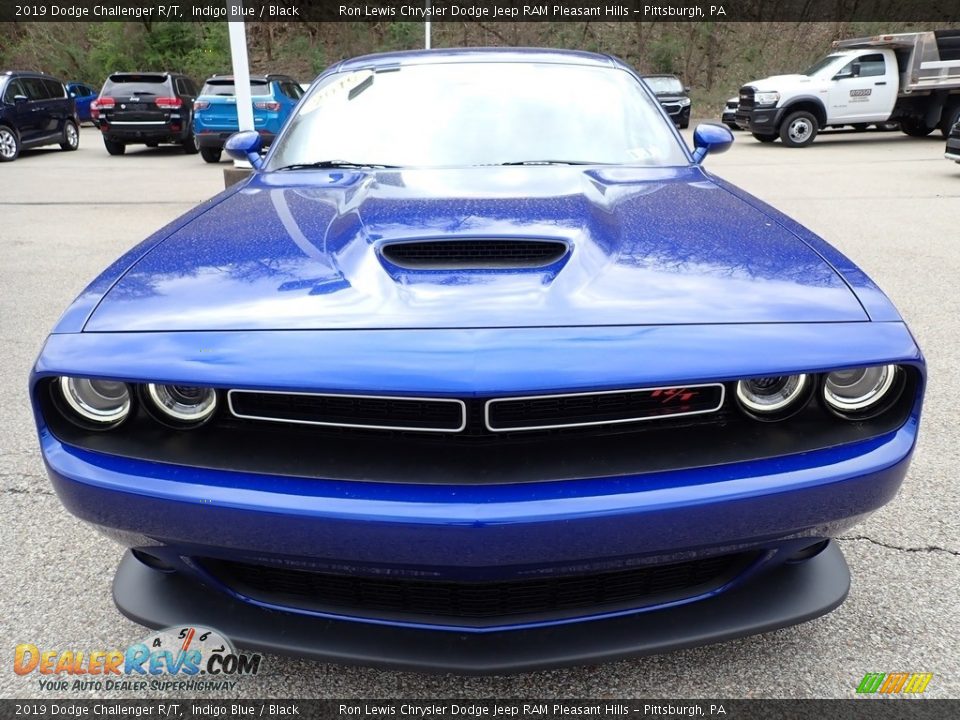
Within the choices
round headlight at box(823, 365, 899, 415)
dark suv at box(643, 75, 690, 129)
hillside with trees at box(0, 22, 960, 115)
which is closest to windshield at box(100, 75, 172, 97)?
dark suv at box(643, 75, 690, 129)

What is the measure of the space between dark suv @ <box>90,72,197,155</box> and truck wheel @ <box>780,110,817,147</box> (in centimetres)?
1233

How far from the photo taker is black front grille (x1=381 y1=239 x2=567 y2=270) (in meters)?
1.70

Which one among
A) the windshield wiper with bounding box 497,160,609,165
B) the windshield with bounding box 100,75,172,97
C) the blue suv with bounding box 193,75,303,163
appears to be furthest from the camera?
the windshield with bounding box 100,75,172,97

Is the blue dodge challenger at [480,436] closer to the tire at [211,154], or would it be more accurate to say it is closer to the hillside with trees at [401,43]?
the tire at [211,154]

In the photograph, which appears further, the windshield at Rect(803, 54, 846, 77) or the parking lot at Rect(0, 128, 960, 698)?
the windshield at Rect(803, 54, 846, 77)

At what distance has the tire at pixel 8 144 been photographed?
14109 mm

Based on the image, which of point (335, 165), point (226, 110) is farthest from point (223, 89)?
point (335, 165)

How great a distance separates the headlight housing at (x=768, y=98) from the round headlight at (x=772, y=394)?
15.3 metres

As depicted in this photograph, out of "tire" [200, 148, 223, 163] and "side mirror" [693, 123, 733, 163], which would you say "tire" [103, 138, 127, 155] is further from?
"side mirror" [693, 123, 733, 163]

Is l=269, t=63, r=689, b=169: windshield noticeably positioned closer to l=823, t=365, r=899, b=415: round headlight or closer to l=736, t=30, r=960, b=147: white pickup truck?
l=823, t=365, r=899, b=415: round headlight

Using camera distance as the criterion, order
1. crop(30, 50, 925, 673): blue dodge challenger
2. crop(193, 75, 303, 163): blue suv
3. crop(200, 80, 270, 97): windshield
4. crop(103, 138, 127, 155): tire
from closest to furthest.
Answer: crop(30, 50, 925, 673): blue dodge challenger, crop(193, 75, 303, 163): blue suv, crop(200, 80, 270, 97): windshield, crop(103, 138, 127, 155): tire

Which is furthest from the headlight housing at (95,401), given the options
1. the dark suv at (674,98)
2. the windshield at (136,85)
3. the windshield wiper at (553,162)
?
the dark suv at (674,98)

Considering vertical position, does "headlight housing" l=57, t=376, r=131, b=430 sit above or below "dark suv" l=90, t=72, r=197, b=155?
above

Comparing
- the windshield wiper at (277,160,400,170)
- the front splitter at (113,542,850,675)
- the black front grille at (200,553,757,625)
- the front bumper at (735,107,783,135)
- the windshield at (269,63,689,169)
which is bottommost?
the front bumper at (735,107,783,135)
